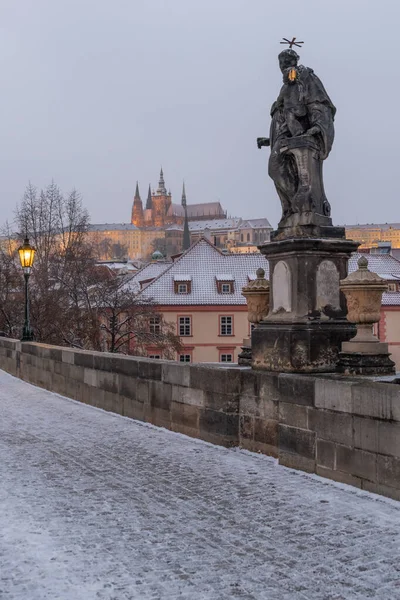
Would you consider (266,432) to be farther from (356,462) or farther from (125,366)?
(125,366)

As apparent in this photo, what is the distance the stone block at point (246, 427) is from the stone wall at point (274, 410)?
0.04 feet

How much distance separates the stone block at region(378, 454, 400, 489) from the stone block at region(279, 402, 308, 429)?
113 centimetres

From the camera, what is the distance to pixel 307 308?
7.94m

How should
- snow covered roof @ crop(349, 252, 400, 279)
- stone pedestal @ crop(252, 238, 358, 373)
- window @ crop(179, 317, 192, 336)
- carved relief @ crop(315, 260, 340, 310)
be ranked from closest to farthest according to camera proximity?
stone pedestal @ crop(252, 238, 358, 373), carved relief @ crop(315, 260, 340, 310), window @ crop(179, 317, 192, 336), snow covered roof @ crop(349, 252, 400, 279)

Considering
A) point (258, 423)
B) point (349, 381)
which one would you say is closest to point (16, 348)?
point (258, 423)

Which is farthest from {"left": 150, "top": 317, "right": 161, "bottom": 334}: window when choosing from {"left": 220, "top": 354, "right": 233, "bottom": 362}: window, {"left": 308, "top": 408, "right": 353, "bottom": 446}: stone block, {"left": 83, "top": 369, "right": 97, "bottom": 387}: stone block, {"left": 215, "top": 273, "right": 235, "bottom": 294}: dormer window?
{"left": 308, "top": 408, "right": 353, "bottom": 446}: stone block

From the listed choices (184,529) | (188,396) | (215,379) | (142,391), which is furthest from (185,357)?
(184,529)

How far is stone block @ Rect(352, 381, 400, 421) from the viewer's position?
5.83 metres

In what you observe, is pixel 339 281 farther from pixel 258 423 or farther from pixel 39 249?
pixel 39 249

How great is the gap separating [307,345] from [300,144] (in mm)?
2256

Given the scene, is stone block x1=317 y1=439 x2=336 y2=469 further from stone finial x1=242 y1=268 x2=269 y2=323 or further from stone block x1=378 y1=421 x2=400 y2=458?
stone finial x1=242 y1=268 x2=269 y2=323

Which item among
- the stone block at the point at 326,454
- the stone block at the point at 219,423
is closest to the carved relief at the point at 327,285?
the stone block at the point at 219,423

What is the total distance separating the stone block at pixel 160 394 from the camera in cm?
962

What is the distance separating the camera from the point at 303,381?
23.2 ft
